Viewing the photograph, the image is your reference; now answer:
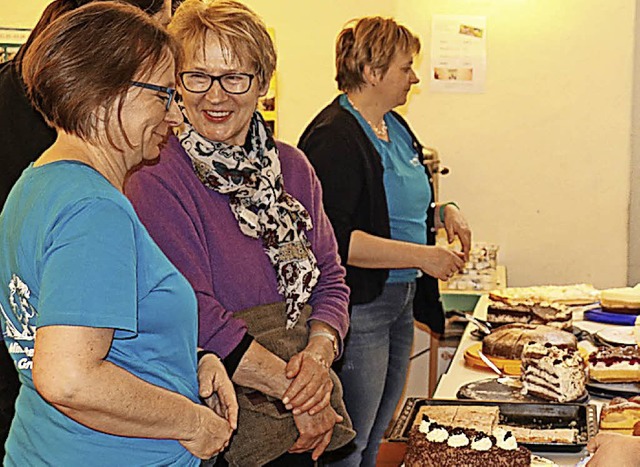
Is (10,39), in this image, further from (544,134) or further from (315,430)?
(315,430)

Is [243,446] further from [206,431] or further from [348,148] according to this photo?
[348,148]

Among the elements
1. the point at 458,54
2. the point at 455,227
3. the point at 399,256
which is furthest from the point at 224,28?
the point at 458,54

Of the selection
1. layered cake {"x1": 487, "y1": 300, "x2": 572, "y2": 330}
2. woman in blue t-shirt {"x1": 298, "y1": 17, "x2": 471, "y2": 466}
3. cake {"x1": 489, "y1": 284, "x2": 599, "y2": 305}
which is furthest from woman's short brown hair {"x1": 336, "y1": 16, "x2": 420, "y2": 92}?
cake {"x1": 489, "y1": 284, "x2": 599, "y2": 305}

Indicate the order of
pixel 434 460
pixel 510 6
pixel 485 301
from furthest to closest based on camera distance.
Result: pixel 510 6
pixel 485 301
pixel 434 460

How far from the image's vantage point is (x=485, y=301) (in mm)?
3582

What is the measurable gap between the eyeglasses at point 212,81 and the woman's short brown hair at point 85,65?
0.52m

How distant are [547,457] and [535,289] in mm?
1787

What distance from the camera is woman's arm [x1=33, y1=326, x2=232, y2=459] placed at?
4.01 feet

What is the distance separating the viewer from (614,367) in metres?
2.39

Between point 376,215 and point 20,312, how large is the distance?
1.58 m

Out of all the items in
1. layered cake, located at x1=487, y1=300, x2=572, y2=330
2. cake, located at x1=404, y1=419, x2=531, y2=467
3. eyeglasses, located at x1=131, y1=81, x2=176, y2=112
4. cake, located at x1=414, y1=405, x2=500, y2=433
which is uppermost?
eyeglasses, located at x1=131, y1=81, x2=176, y2=112

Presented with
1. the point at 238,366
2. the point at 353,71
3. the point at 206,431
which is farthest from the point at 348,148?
the point at 206,431

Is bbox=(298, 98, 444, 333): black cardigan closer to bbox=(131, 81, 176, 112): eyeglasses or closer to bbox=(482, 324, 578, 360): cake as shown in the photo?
bbox=(482, 324, 578, 360): cake

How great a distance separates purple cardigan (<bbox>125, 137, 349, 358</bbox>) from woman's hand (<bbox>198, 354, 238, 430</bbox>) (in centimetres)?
17
